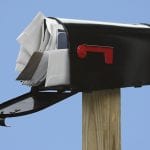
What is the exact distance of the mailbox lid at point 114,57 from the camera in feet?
3.98

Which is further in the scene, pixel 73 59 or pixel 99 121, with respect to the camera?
pixel 99 121

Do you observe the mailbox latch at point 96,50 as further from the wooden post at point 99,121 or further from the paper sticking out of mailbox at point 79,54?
the wooden post at point 99,121

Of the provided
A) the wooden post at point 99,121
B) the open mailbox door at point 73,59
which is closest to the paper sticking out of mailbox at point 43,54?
the open mailbox door at point 73,59

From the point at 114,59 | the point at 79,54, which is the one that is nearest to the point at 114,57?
the point at 114,59

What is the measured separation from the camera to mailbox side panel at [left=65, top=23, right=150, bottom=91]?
1213mm

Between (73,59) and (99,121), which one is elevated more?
(73,59)

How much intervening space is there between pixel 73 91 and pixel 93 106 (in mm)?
119

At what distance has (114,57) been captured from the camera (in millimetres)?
1287

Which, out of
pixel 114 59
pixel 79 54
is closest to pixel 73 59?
pixel 79 54

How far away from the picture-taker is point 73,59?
1.20 metres

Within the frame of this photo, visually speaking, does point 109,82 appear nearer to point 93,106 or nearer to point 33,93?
point 93,106

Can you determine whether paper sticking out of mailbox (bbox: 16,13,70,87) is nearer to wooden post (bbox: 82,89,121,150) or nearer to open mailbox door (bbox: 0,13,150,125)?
open mailbox door (bbox: 0,13,150,125)

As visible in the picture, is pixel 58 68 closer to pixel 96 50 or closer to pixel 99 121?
pixel 96 50

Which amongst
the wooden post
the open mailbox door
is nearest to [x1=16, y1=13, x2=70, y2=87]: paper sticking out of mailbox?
the open mailbox door
